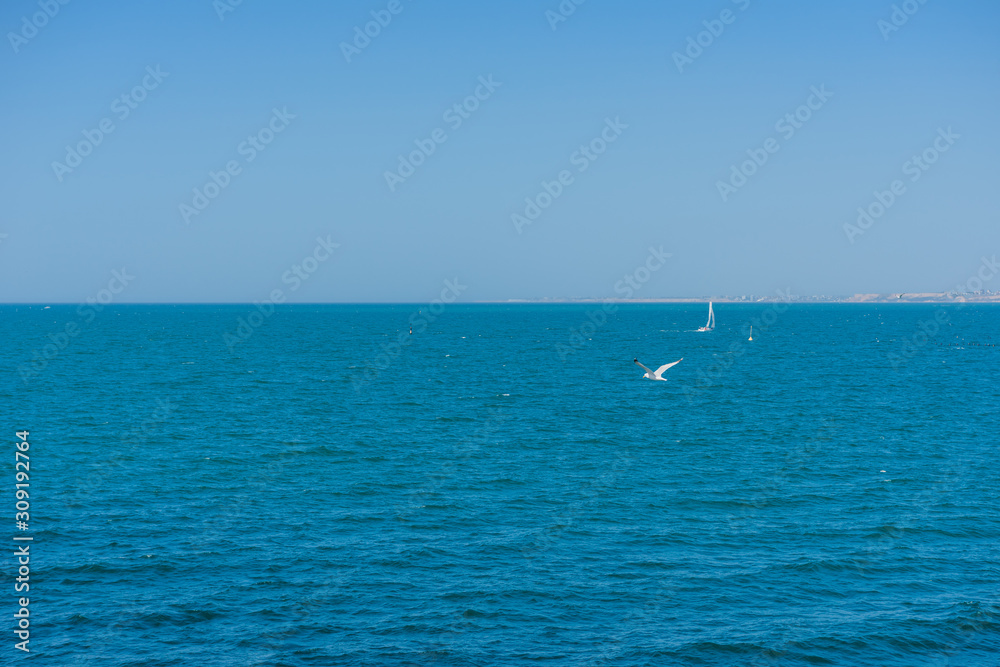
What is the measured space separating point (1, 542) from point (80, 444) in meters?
22.6

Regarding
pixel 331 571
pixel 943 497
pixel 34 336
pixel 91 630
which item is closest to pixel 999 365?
pixel 943 497

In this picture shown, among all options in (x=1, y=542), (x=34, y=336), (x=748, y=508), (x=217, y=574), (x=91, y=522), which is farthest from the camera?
(x=34, y=336)

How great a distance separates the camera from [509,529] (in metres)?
35.4

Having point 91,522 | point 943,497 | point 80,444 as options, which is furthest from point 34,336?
point 943,497

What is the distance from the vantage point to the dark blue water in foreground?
2514 centimetres

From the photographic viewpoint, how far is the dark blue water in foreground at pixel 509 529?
25141 millimetres

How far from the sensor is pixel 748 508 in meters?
38.7

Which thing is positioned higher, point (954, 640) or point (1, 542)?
point (1, 542)

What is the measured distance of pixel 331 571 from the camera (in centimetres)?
3012

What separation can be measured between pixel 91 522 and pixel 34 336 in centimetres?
17777

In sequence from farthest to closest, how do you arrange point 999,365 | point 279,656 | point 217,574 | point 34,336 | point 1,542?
1. point 34,336
2. point 999,365
3. point 1,542
4. point 217,574
5. point 279,656

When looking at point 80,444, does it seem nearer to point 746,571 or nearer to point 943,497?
point 746,571

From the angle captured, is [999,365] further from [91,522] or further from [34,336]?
[34,336]

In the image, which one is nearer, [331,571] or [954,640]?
[954,640]
